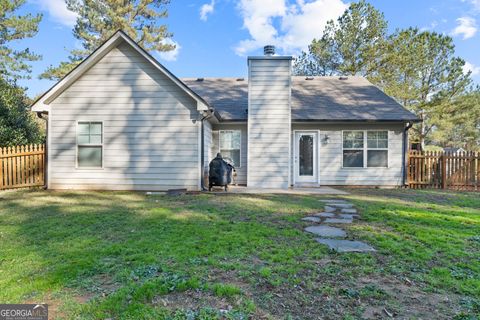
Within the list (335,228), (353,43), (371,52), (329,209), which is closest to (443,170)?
(329,209)

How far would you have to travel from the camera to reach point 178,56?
26.0 m

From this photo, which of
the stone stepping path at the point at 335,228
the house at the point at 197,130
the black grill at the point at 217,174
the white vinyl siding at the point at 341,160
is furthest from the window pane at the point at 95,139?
the stone stepping path at the point at 335,228

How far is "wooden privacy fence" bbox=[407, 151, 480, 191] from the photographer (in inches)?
450

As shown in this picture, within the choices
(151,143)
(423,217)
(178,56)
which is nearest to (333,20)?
(178,56)

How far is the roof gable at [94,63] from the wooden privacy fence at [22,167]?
158 centimetres

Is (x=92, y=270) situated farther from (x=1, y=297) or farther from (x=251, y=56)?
(x=251, y=56)

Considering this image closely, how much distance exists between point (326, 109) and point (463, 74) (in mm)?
18837

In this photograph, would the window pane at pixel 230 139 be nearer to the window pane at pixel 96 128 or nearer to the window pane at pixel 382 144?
the window pane at pixel 96 128

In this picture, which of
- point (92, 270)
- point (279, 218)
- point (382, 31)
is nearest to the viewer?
point (92, 270)

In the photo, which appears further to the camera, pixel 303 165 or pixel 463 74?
pixel 463 74

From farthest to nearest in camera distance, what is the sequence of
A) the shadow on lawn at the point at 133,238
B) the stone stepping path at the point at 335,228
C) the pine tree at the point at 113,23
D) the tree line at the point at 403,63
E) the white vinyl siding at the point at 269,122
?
the pine tree at the point at 113,23 < the tree line at the point at 403,63 < the white vinyl siding at the point at 269,122 < the stone stepping path at the point at 335,228 < the shadow on lawn at the point at 133,238

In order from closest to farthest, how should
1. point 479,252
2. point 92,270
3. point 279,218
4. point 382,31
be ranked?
point 92,270 → point 479,252 → point 279,218 → point 382,31

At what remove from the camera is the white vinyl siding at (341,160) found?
1163 centimetres

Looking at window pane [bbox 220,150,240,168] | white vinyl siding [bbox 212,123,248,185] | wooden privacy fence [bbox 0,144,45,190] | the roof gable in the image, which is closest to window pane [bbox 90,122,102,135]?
the roof gable
